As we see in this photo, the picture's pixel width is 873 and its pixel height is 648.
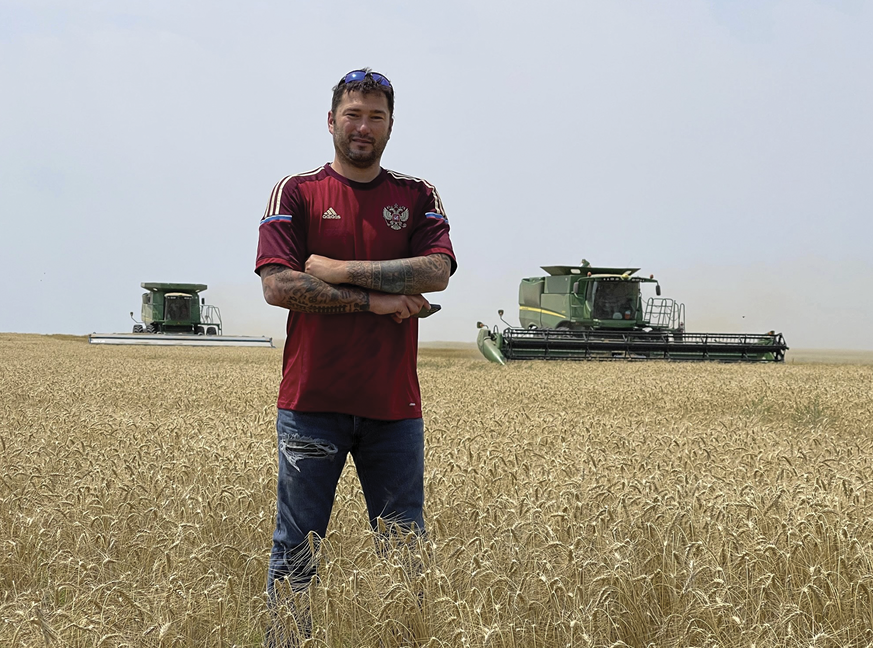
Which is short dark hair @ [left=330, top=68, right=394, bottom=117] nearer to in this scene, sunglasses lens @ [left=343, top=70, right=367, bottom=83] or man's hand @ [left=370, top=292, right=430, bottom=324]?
sunglasses lens @ [left=343, top=70, right=367, bottom=83]

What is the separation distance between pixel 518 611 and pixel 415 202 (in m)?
1.47

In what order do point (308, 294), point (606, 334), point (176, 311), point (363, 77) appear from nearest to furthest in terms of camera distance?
point (308, 294)
point (363, 77)
point (606, 334)
point (176, 311)

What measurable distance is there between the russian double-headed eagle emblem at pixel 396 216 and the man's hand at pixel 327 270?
0.24 meters

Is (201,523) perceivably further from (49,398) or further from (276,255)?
(49,398)

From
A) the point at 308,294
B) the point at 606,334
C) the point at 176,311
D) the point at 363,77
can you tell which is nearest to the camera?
the point at 308,294

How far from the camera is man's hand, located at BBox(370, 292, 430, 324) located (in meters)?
2.83

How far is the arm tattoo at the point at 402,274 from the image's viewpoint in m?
2.81

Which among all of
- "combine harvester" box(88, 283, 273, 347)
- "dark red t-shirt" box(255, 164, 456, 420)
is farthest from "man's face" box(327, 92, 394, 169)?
"combine harvester" box(88, 283, 273, 347)

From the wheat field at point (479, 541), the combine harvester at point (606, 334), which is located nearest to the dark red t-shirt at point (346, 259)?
the wheat field at point (479, 541)

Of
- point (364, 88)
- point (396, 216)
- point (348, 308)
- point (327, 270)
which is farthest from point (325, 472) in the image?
point (364, 88)

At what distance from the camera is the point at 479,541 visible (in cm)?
311

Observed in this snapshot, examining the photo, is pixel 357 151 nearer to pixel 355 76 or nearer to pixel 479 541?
pixel 355 76

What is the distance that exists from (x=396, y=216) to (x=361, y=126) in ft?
1.08

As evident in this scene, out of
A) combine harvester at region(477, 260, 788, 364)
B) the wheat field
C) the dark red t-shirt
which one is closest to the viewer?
the wheat field
